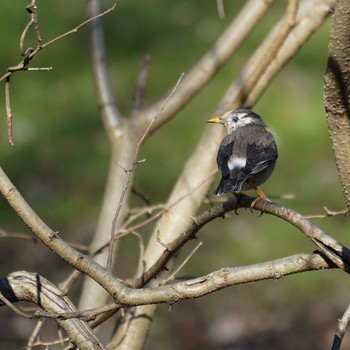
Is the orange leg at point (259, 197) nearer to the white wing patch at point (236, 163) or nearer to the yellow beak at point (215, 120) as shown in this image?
the white wing patch at point (236, 163)

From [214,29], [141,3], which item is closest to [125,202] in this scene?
[214,29]

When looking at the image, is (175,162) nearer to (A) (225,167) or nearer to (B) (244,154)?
(B) (244,154)

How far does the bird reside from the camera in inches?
176

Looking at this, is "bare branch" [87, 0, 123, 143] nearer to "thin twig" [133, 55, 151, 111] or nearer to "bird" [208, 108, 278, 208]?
"thin twig" [133, 55, 151, 111]

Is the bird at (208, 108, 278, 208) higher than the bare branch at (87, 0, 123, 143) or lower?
lower

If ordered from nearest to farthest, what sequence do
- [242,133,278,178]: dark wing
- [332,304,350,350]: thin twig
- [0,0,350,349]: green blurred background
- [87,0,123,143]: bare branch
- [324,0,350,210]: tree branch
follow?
[332,304,350,350]: thin twig < [324,0,350,210]: tree branch < [242,133,278,178]: dark wing < [87,0,123,143]: bare branch < [0,0,350,349]: green blurred background

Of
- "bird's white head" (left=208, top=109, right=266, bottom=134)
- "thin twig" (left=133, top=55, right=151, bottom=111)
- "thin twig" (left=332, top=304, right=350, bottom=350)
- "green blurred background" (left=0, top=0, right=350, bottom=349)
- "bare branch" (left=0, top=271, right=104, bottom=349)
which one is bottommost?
"thin twig" (left=332, top=304, right=350, bottom=350)

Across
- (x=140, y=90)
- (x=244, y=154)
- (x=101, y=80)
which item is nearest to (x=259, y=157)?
(x=244, y=154)

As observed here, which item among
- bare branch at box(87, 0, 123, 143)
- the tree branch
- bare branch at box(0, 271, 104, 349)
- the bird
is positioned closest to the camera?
the tree branch

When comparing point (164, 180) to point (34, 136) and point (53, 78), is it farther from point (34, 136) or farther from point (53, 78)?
point (53, 78)

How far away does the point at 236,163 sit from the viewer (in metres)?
4.61

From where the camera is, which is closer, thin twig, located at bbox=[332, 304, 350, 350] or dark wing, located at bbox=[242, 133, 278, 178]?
thin twig, located at bbox=[332, 304, 350, 350]

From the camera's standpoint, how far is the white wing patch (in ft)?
15.0

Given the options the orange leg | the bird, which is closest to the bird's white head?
the bird
